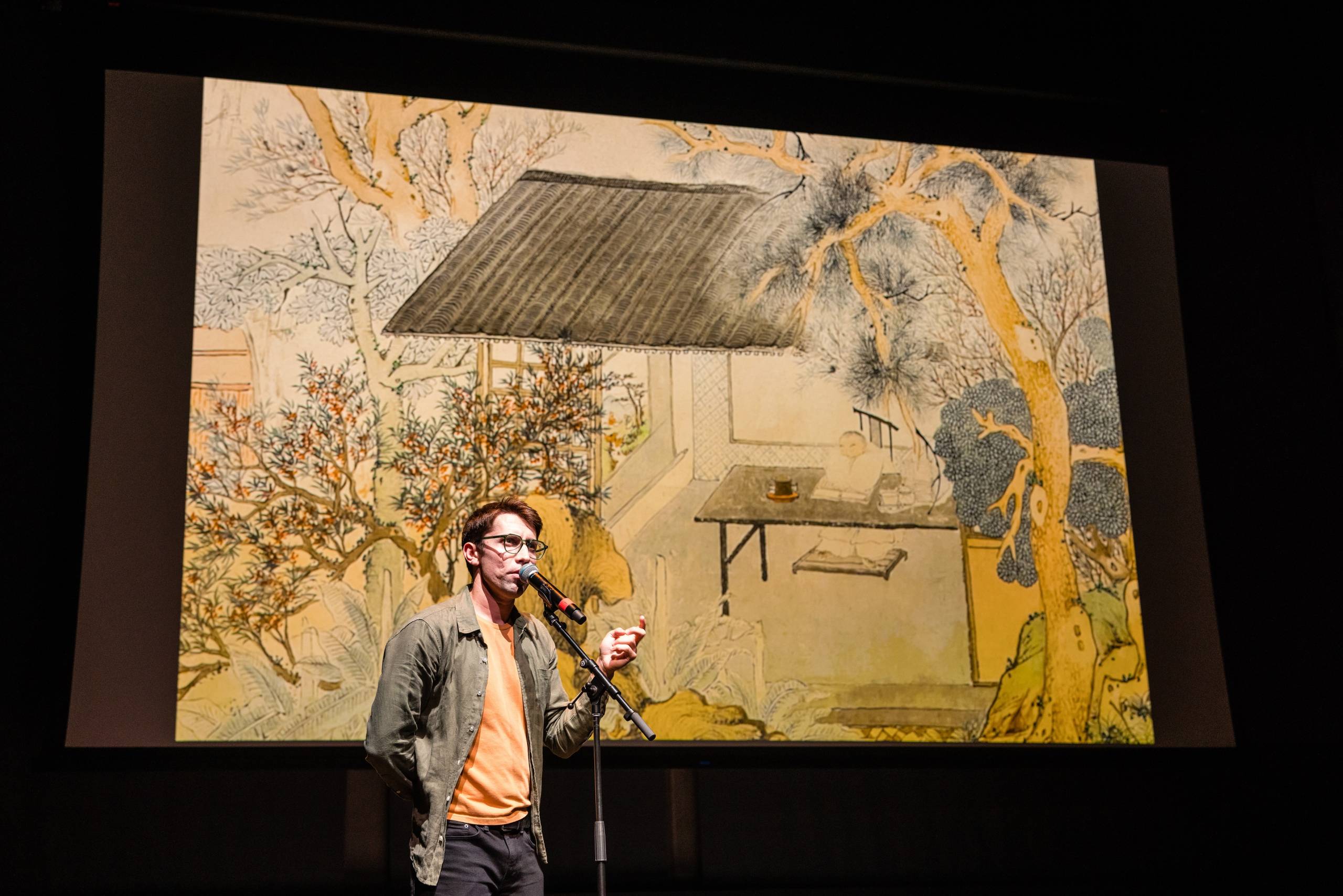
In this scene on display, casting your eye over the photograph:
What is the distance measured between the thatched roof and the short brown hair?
51.5 inches

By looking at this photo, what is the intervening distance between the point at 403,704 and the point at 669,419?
1.69 meters

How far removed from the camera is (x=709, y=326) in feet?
13.4

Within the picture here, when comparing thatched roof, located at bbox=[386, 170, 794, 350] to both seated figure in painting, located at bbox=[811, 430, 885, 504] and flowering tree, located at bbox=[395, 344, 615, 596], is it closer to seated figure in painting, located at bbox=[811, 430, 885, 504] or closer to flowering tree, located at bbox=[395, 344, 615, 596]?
flowering tree, located at bbox=[395, 344, 615, 596]

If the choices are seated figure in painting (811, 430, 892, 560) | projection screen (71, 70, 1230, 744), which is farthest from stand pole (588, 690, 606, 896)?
seated figure in painting (811, 430, 892, 560)

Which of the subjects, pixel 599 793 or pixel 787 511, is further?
pixel 787 511

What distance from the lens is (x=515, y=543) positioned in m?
2.65

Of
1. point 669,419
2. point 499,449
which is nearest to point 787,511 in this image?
point 669,419

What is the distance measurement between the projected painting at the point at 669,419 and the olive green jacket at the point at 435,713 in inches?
44.8

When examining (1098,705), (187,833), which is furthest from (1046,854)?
(187,833)

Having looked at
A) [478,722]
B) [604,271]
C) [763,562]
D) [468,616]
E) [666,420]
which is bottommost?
[478,722]

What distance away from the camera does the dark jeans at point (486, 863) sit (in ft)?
7.91

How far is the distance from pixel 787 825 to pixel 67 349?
8.37 feet

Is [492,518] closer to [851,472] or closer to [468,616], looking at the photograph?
[468,616]

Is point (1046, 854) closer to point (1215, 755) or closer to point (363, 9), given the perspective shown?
point (1215, 755)
